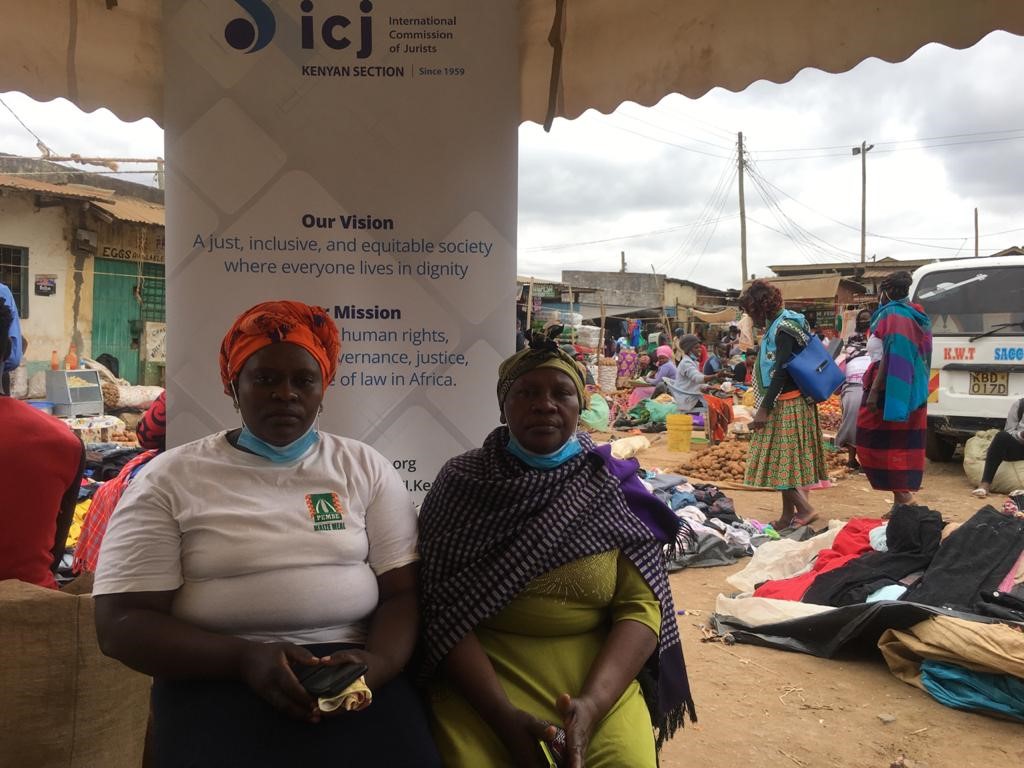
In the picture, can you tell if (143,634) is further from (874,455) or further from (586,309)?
(586,309)

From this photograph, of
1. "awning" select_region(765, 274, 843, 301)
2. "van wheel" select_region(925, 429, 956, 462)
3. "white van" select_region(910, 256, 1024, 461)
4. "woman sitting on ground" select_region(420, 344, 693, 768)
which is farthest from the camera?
"awning" select_region(765, 274, 843, 301)

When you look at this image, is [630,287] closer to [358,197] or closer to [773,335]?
[773,335]

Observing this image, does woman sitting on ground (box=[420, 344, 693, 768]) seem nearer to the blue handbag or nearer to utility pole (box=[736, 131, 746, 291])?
the blue handbag

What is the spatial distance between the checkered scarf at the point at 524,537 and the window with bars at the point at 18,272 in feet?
47.5

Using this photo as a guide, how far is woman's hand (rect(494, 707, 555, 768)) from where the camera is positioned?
1.83 meters

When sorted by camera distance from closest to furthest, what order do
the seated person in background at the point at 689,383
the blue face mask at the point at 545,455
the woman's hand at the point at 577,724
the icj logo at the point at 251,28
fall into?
the woman's hand at the point at 577,724 < the blue face mask at the point at 545,455 < the icj logo at the point at 251,28 < the seated person in background at the point at 689,383

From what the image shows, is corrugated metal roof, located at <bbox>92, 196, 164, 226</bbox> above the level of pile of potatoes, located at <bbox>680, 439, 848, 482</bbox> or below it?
above

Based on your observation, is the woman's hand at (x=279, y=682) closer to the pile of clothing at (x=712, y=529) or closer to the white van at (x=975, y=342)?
the pile of clothing at (x=712, y=529)

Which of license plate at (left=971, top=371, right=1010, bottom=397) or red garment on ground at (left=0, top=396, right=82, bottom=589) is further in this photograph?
license plate at (left=971, top=371, right=1010, bottom=397)

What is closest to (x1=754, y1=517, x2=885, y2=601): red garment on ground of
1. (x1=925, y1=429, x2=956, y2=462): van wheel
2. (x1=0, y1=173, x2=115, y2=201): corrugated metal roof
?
(x1=925, y1=429, x2=956, y2=462): van wheel

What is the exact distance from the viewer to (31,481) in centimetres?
235

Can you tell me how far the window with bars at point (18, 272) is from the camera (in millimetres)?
13727

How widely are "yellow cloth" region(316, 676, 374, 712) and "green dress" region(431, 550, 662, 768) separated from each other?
1.05 ft

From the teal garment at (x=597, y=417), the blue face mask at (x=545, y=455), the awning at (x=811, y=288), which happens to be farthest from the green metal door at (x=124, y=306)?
the awning at (x=811, y=288)
